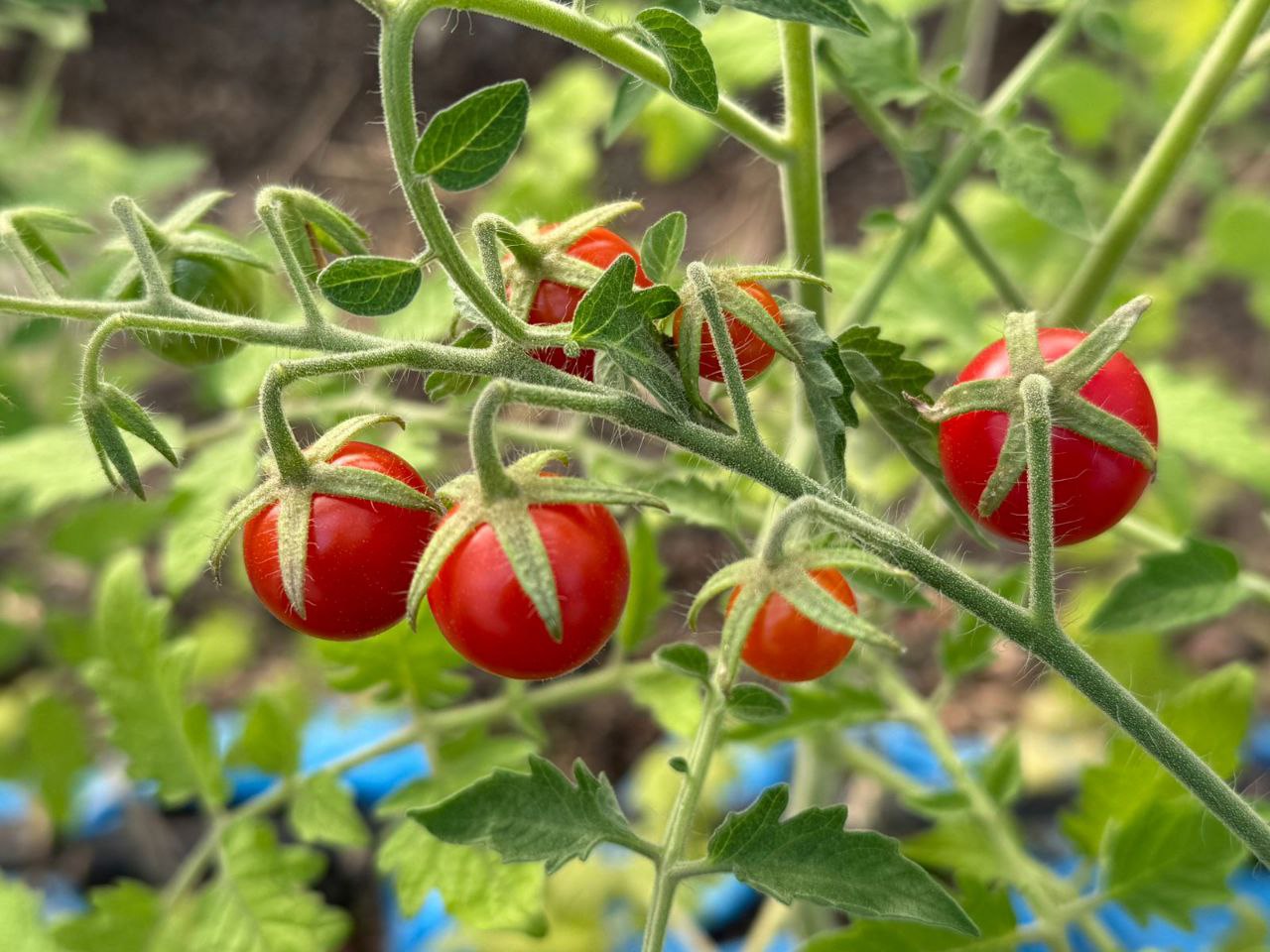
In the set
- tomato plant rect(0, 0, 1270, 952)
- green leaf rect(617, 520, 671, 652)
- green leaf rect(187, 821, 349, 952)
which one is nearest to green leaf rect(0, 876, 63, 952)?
tomato plant rect(0, 0, 1270, 952)

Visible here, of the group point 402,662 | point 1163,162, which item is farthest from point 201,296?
point 1163,162

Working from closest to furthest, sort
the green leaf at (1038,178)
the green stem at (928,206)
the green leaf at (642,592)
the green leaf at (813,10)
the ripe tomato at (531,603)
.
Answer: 1. the green leaf at (813,10)
2. the ripe tomato at (531,603)
3. the green leaf at (1038,178)
4. the green stem at (928,206)
5. the green leaf at (642,592)

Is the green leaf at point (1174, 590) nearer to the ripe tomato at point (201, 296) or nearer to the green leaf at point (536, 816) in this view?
the green leaf at point (536, 816)

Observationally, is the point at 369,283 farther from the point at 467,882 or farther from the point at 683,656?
the point at 467,882

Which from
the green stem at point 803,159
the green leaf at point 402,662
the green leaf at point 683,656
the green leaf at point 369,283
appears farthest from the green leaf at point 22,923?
the green stem at point 803,159

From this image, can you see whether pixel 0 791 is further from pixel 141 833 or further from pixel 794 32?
pixel 794 32

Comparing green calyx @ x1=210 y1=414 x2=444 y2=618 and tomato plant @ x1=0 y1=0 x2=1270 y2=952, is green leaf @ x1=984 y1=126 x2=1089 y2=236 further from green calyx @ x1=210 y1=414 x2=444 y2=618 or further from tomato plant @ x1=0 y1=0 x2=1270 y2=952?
green calyx @ x1=210 y1=414 x2=444 y2=618
